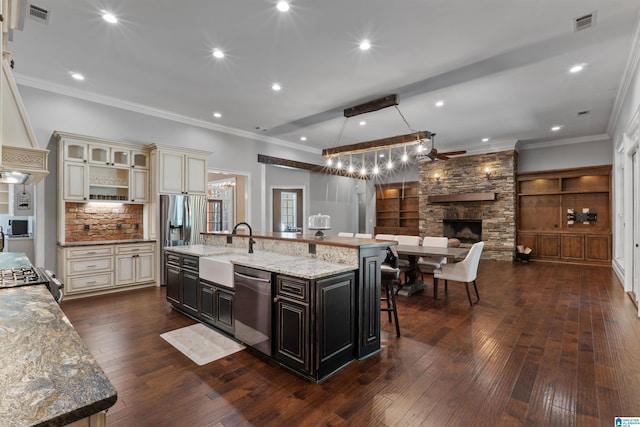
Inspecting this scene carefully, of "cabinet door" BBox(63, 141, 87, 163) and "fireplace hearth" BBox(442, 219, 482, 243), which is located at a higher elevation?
"cabinet door" BBox(63, 141, 87, 163)

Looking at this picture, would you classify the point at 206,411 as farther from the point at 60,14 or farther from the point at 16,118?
the point at 60,14

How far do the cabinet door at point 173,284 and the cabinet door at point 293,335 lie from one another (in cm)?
196

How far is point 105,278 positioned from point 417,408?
4.82m

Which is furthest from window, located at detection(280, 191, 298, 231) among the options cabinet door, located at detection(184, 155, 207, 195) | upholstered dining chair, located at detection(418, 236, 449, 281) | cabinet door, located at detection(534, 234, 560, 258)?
cabinet door, located at detection(534, 234, 560, 258)

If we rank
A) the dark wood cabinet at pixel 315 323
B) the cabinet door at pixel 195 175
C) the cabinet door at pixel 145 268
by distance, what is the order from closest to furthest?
the dark wood cabinet at pixel 315 323
the cabinet door at pixel 145 268
the cabinet door at pixel 195 175

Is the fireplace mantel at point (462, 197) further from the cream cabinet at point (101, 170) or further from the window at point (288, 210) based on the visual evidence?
the cream cabinet at point (101, 170)

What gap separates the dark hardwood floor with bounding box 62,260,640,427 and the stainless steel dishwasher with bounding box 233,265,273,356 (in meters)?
0.18

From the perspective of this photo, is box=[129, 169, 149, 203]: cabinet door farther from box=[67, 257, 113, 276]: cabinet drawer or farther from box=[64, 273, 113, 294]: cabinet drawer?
box=[64, 273, 113, 294]: cabinet drawer

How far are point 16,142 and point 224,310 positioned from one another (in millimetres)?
2128

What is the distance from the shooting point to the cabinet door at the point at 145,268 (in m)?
5.04

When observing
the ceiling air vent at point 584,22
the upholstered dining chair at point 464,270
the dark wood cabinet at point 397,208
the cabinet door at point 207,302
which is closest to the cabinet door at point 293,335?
the cabinet door at point 207,302

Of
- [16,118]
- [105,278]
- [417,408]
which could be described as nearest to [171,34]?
[16,118]

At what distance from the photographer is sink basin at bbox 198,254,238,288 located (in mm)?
2984

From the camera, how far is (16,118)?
2.12 meters
